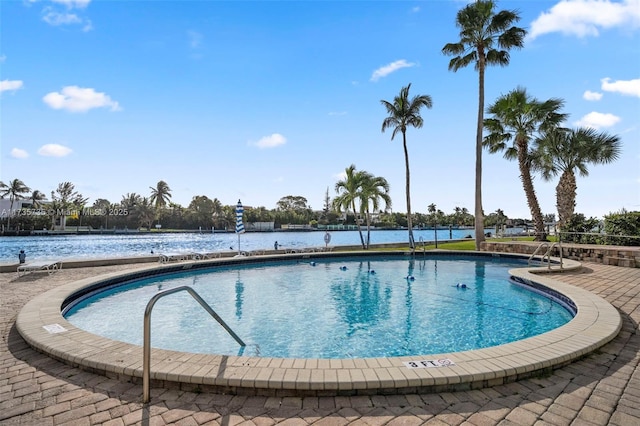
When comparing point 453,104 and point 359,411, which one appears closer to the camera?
point 359,411

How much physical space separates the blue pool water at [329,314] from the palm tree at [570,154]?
1095 centimetres

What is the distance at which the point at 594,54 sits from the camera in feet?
30.1

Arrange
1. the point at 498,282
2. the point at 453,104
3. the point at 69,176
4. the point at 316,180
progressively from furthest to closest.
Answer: the point at 69,176 < the point at 316,180 < the point at 453,104 < the point at 498,282

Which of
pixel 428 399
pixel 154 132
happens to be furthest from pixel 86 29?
pixel 428 399

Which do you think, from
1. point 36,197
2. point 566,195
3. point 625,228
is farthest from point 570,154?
point 36,197

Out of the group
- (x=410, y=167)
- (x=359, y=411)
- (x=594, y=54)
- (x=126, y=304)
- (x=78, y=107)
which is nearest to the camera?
(x=359, y=411)

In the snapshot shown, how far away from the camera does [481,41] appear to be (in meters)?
16.7

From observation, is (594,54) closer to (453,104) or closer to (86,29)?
(453,104)

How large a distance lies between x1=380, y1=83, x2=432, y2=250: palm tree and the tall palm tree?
62.8 metres

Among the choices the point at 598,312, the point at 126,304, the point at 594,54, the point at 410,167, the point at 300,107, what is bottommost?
the point at 126,304

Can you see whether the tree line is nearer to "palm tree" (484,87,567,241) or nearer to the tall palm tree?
the tall palm tree

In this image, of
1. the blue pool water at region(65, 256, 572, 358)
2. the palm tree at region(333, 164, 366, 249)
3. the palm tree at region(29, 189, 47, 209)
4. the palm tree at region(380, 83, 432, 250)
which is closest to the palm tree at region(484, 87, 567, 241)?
the palm tree at region(380, 83, 432, 250)

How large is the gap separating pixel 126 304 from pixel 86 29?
7.30m

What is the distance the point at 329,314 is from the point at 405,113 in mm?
16587
